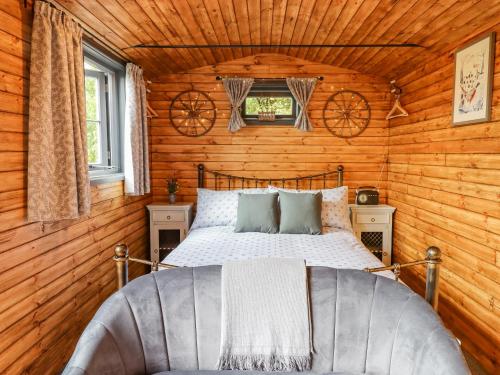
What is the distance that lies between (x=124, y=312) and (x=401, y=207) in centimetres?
314

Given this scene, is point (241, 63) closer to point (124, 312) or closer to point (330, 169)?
point (330, 169)

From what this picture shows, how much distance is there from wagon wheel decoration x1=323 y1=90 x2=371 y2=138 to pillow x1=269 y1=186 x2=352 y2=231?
879 mm

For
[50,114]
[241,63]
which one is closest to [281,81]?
[241,63]

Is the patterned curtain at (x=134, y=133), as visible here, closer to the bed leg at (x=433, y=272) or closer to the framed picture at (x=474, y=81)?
the bed leg at (x=433, y=272)

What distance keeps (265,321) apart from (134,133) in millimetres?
2337

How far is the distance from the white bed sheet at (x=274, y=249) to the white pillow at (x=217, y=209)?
0.22 metres

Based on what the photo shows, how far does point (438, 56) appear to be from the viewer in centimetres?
314

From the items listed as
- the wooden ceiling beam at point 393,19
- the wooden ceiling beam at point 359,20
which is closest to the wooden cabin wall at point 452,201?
the wooden ceiling beam at point 393,19

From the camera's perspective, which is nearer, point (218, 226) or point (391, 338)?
point (391, 338)

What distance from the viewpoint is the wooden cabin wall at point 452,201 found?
238cm

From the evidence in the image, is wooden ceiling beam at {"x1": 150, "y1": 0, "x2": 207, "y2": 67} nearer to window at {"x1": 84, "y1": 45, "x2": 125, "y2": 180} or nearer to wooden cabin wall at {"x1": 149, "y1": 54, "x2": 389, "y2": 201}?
window at {"x1": 84, "y1": 45, "x2": 125, "y2": 180}

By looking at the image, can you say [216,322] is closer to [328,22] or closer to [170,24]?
[170,24]

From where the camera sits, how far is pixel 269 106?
4.27 metres

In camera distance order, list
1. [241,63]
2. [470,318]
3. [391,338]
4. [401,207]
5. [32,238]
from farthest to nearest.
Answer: [241,63] → [401,207] → [470,318] → [32,238] → [391,338]
